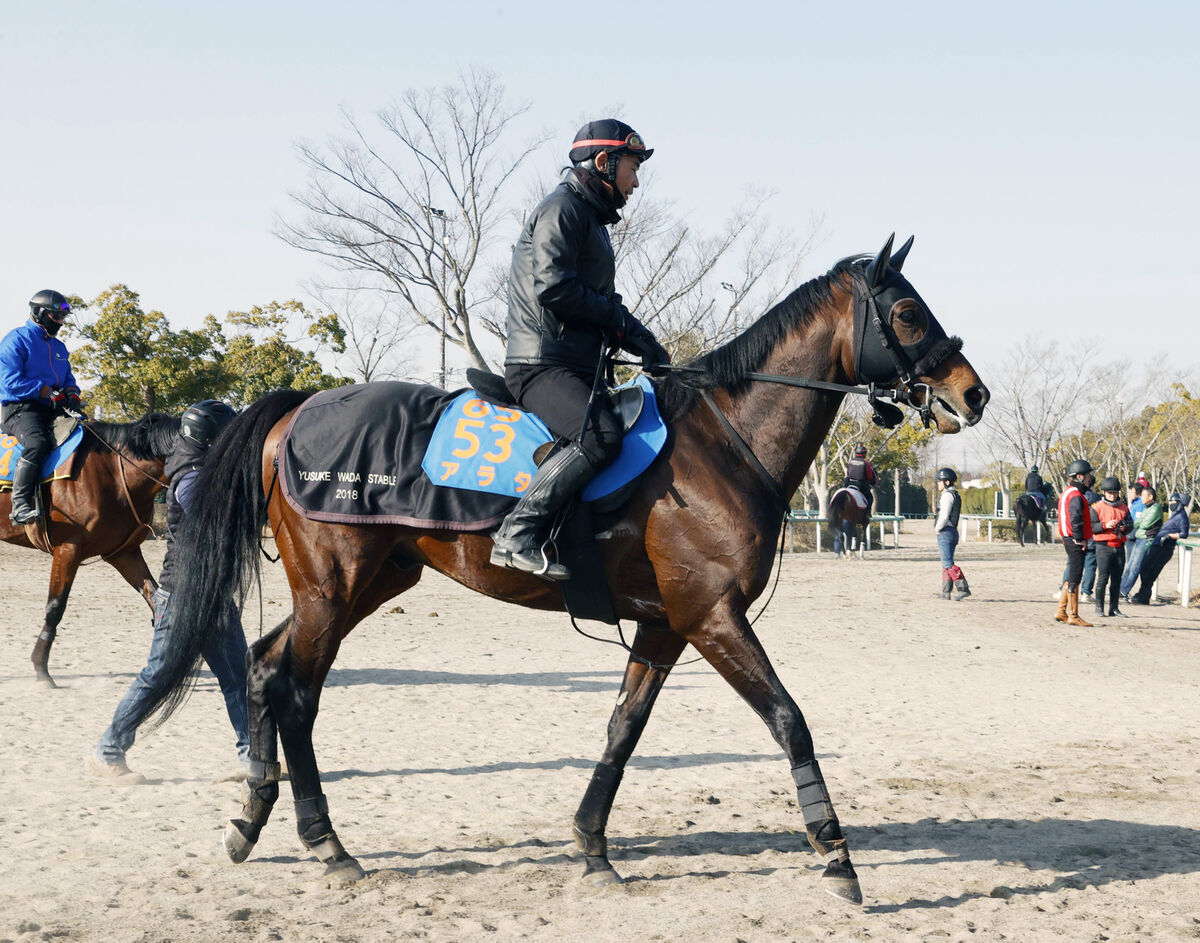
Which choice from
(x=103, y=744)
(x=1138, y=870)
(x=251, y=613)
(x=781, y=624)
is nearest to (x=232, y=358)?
(x=251, y=613)

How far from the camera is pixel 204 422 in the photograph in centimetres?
648

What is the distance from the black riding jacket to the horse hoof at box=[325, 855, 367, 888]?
7.45 feet

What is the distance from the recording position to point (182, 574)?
5117 millimetres

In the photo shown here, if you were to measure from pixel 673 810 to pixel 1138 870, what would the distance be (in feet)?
7.22

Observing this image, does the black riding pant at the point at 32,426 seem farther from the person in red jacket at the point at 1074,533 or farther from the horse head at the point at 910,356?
the person in red jacket at the point at 1074,533

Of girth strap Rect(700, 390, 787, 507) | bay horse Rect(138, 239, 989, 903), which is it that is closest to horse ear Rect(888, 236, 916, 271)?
bay horse Rect(138, 239, 989, 903)

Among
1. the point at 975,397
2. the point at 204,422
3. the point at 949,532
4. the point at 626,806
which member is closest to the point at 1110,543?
the point at 949,532

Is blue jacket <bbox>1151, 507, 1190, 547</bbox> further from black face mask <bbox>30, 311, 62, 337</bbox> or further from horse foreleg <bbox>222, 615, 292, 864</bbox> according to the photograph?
horse foreleg <bbox>222, 615, 292, 864</bbox>

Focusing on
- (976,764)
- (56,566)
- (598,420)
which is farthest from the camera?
(56,566)

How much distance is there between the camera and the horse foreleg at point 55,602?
8625mm

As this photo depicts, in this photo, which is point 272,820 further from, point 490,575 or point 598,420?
point 598,420

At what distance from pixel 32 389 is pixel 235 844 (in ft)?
19.8

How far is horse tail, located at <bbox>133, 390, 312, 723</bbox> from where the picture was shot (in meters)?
5.07

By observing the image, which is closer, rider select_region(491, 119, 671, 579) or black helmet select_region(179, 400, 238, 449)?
rider select_region(491, 119, 671, 579)
